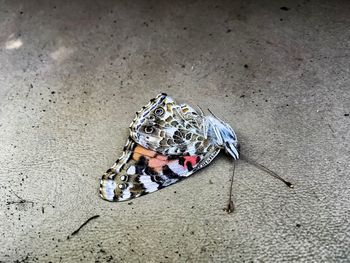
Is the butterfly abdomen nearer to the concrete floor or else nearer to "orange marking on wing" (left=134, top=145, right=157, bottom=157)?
the concrete floor

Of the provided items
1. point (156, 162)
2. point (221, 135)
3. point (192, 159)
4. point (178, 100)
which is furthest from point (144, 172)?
point (178, 100)

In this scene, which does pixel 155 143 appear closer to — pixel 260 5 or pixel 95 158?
pixel 95 158

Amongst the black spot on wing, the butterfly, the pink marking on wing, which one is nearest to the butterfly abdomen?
the butterfly

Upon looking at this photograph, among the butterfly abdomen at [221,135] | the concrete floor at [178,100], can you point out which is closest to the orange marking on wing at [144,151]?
the concrete floor at [178,100]

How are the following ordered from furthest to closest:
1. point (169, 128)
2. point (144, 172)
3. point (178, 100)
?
1. point (178, 100)
2. point (169, 128)
3. point (144, 172)

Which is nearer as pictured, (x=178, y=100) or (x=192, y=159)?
(x=192, y=159)

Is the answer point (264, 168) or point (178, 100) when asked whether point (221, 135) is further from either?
point (178, 100)

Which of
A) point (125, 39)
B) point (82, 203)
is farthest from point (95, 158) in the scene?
point (125, 39)

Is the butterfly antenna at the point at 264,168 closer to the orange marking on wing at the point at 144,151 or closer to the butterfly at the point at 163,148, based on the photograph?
the butterfly at the point at 163,148
